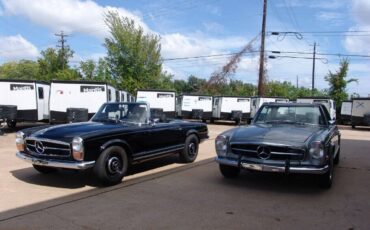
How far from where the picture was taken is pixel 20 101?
1803 cm

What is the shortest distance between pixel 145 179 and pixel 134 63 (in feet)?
81.6

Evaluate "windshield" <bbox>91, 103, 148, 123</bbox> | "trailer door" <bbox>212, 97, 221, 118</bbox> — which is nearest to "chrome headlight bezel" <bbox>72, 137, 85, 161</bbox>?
"windshield" <bbox>91, 103, 148, 123</bbox>

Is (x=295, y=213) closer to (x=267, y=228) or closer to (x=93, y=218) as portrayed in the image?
(x=267, y=228)

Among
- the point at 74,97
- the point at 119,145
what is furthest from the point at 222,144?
the point at 74,97

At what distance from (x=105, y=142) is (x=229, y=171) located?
2503 millimetres

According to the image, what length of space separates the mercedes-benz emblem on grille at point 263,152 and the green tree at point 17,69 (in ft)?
287

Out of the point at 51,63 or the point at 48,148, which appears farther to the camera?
the point at 51,63

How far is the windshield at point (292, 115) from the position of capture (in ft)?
27.8

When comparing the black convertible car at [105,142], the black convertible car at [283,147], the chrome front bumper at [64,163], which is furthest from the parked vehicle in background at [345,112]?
the chrome front bumper at [64,163]

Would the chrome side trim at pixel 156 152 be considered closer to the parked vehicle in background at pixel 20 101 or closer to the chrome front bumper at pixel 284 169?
the chrome front bumper at pixel 284 169

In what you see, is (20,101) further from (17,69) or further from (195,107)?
(17,69)

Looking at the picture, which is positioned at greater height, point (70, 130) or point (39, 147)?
point (70, 130)

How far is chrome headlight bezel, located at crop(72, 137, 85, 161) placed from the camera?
6980 mm

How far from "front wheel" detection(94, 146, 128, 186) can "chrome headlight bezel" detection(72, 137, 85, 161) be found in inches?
14.4
